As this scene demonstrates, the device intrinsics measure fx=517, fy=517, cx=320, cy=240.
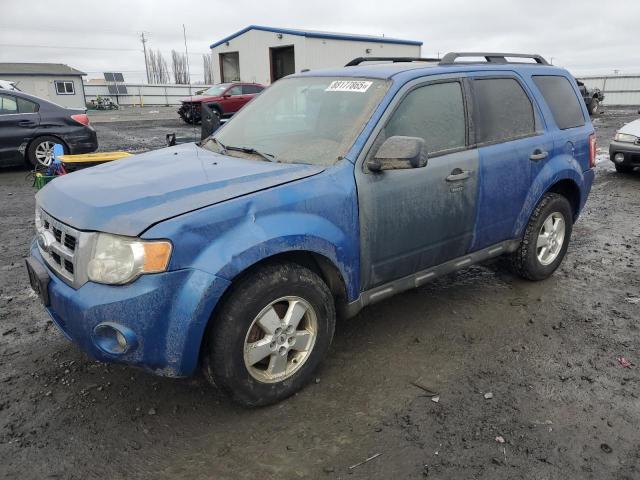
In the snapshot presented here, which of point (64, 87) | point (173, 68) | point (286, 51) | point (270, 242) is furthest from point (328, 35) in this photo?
point (173, 68)

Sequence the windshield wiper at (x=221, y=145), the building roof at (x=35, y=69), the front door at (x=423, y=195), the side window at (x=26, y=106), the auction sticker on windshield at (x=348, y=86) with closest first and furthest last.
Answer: the front door at (x=423, y=195), the auction sticker on windshield at (x=348, y=86), the windshield wiper at (x=221, y=145), the side window at (x=26, y=106), the building roof at (x=35, y=69)

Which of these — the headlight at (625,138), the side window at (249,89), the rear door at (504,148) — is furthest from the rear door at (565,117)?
the side window at (249,89)

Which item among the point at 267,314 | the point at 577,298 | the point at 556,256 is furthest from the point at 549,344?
the point at 267,314

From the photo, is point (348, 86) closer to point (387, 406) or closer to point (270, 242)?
point (270, 242)

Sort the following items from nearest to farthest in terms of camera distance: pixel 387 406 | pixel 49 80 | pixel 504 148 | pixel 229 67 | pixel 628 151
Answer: pixel 387 406 < pixel 504 148 < pixel 628 151 < pixel 229 67 < pixel 49 80

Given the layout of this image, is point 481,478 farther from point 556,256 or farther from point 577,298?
point 556,256

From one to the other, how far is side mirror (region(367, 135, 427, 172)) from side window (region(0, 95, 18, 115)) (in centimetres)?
915

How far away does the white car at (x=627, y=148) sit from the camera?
9141 millimetres

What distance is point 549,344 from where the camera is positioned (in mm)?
3590

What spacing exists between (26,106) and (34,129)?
1.51ft

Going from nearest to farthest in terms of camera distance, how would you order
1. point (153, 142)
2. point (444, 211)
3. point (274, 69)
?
point (444, 211)
point (153, 142)
point (274, 69)

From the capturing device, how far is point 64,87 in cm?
3659

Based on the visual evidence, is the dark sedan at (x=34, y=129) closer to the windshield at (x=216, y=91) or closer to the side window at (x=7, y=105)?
the side window at (x=7, y=105)

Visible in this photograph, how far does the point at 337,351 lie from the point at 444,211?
3.89 ft
